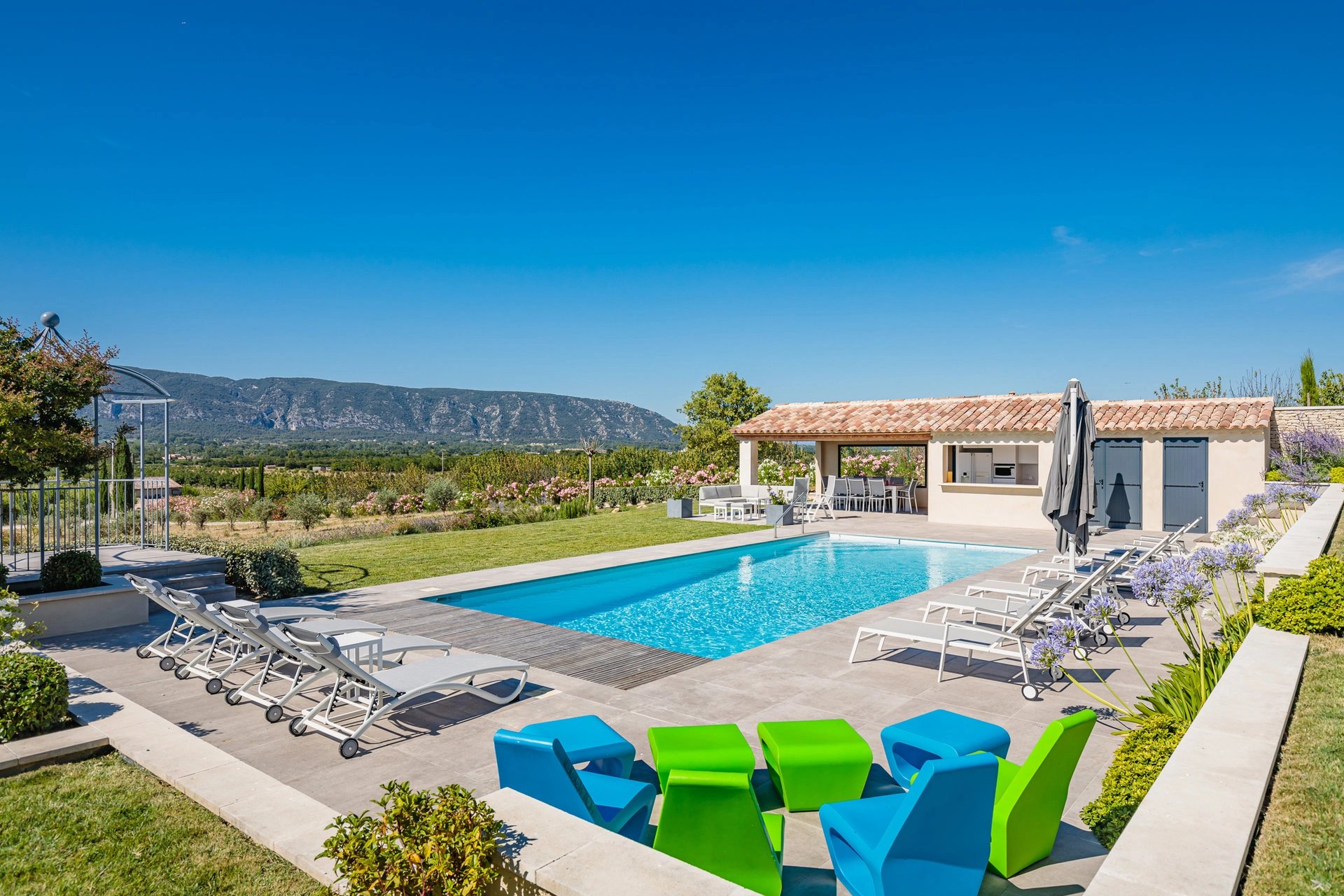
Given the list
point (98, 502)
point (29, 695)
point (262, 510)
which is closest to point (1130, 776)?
point (29, 695)

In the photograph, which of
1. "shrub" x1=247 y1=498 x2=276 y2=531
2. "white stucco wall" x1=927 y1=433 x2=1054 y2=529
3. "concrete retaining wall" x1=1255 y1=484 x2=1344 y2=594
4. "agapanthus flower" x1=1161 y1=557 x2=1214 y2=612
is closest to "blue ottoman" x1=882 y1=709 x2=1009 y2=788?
"agapanthus flower" x1=1161 y1=557 x2=1214 y2=612

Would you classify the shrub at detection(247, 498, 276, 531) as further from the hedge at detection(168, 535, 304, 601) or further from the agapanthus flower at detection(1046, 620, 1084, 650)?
the agapanthus flower at detection(1046, 620, 1084, 650)

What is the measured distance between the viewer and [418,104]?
776 inches

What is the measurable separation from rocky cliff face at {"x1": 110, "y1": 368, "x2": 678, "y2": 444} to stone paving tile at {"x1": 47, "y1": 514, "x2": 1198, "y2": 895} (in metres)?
77.2

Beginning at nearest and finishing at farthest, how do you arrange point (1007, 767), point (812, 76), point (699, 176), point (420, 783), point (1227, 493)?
point (1007, 767)
point (420, 783)
point (1227, 493)
point (812, 76)
point (699, 176)

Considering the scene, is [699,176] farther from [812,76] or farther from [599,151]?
[812,76]

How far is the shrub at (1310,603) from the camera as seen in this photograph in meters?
5.37

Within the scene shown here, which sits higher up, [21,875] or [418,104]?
[418,104]

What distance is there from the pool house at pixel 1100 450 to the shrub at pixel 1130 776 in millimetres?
14149

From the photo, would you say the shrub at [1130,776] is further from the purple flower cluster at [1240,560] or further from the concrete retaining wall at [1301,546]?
the concrete retaining wall at [1301,546]

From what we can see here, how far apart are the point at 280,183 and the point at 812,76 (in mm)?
16516

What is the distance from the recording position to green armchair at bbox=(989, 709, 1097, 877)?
3018mm

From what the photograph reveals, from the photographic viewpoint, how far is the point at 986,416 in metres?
18.4

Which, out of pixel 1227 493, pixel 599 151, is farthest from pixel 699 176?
pixel 1227 493
